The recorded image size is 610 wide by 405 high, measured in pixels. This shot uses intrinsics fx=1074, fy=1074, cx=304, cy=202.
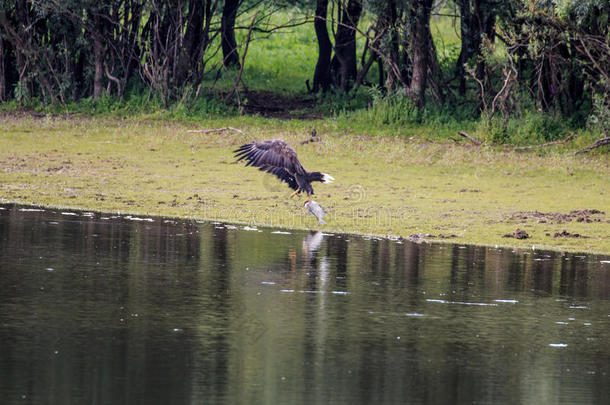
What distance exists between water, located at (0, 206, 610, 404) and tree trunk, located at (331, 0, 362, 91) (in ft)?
53.8

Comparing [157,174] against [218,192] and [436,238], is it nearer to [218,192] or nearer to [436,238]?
[218,192]

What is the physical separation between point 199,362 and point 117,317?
1.45 meters

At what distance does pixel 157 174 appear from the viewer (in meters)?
18.0

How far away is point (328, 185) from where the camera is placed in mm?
17250

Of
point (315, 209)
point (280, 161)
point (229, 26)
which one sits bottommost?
point (315, 209)

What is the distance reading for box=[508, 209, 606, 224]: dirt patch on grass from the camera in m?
14.7

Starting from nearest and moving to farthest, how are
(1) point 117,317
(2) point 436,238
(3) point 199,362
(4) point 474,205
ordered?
(3) point 199,362, (1) point 117,317, (2) point 436,238, (4) point 474,205

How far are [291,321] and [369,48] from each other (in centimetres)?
1813

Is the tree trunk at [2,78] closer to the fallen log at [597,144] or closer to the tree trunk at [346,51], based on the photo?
the tree trunk at [346,51]

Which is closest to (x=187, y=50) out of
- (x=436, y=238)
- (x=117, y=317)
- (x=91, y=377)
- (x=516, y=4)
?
(x=516, y=4)

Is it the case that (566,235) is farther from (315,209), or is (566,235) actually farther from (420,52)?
(420,52)

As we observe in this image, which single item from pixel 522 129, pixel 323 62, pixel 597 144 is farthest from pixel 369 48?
pixel 597 144

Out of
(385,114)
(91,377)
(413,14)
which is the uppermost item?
(413,14)

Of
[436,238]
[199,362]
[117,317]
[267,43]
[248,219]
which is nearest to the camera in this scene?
[199,362]
